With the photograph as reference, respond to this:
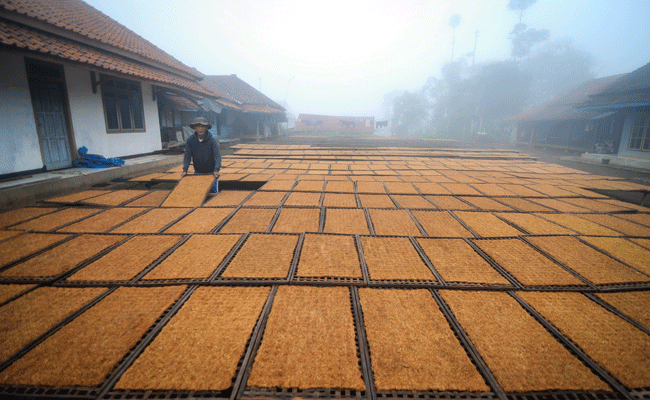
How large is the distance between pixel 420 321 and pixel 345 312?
1.53 ft

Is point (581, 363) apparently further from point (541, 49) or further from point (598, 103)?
point (541, 49)

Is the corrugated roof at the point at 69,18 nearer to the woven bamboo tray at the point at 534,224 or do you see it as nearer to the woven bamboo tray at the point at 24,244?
the woven bamboo tray at the point at 24,244

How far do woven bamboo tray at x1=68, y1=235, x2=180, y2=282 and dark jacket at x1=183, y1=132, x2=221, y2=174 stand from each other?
73.3 inches

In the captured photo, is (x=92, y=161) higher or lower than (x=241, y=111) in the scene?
lower

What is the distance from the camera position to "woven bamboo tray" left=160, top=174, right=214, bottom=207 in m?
4.09

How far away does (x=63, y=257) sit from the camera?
8.20 ft

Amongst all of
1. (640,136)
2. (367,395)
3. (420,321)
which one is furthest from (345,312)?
(640,136)

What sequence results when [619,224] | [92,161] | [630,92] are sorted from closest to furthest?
[619,224], [92,161], [630,92]

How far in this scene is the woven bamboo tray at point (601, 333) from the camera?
1457 mm

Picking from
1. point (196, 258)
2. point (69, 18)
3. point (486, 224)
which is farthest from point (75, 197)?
point (486, 224)

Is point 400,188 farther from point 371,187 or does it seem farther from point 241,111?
point 241,111

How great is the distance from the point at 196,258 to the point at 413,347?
1890 mm

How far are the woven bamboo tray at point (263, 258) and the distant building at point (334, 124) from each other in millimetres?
31916

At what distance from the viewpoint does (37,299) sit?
194 cm
